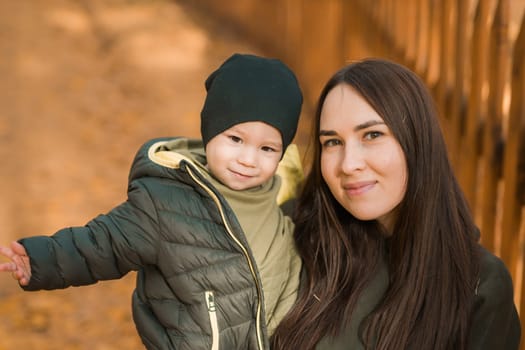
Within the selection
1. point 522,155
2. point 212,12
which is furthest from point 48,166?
point 522,155

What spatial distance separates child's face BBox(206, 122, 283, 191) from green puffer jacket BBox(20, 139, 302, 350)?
84 millimetres

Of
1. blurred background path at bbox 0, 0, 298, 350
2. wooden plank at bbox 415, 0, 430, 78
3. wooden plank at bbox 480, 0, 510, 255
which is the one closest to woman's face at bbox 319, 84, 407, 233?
wooden plank at bbox 480, 0, 510, 255

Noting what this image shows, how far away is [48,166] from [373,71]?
15.7 feet

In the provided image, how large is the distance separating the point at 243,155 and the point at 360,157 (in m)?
0.40

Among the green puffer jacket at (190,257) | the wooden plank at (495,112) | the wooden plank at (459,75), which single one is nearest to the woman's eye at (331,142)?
the green puffer jacket at (190,257)

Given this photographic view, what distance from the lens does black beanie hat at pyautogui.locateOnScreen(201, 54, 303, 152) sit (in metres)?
2.44

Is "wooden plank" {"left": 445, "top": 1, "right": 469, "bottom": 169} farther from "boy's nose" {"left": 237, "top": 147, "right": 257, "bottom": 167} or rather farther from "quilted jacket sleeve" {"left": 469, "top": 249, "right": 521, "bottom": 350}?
"boy's nose" {"left": 237, "top": 147, "right": 257, "bottom": 167}

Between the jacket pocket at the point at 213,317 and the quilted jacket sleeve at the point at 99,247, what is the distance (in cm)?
23

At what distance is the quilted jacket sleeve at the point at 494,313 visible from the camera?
222cm

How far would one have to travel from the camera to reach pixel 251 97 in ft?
8.00

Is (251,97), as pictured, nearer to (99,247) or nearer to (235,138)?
(235,138)

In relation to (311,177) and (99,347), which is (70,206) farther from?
(311,177)

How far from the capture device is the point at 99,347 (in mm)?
4762

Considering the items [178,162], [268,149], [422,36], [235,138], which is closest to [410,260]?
[268,149]
